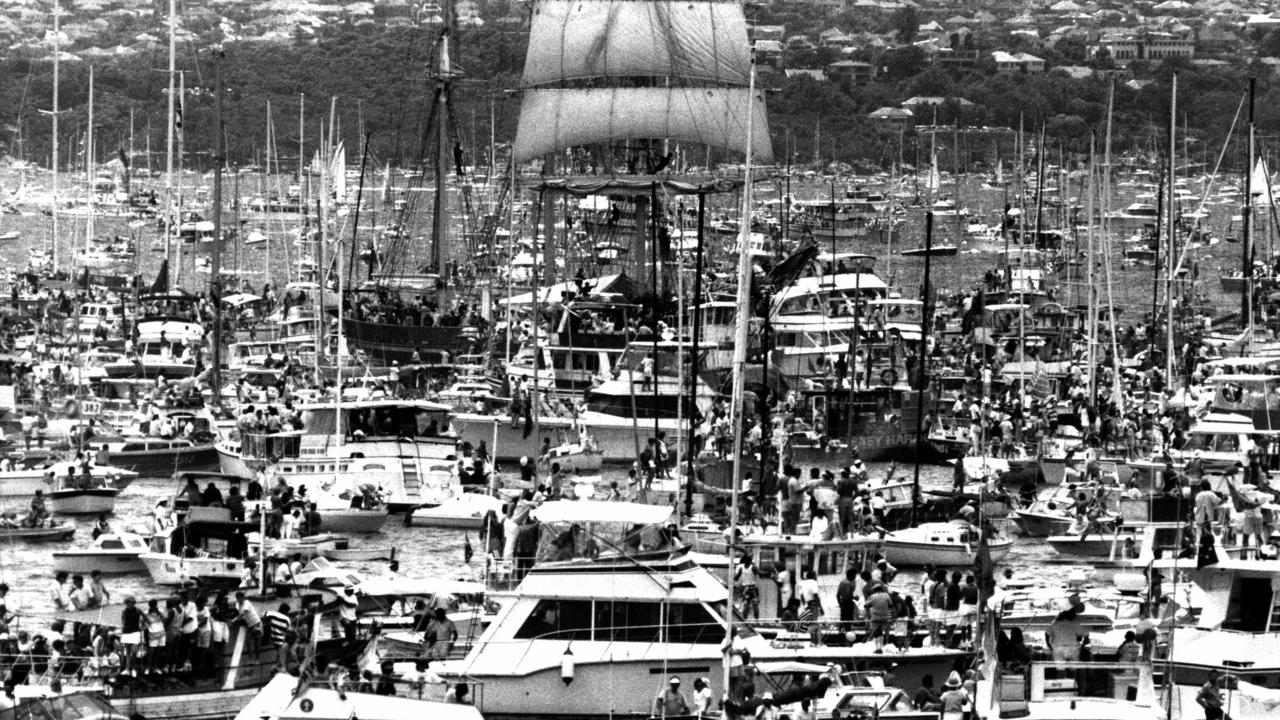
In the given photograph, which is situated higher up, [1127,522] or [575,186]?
[575,186]

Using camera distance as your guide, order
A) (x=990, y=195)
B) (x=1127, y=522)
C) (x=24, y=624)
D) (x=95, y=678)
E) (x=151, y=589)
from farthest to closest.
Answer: (x=990, y=195), (x=1127, y=522), (x=151, y=589), (x=24, y=624), (x=95, y=678)

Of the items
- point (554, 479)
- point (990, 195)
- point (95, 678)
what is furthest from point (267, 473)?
point (990, 195)

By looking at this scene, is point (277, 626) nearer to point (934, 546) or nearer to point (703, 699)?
point (703, 699)

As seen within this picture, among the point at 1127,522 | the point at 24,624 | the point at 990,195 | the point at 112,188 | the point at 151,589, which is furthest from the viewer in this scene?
the point at 990,195

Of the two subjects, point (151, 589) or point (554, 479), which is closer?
point (151, 589)

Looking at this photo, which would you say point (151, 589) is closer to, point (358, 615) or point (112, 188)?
point (358, 615)

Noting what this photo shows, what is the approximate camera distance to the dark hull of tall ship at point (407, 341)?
71.4m

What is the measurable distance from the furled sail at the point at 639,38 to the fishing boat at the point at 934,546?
125ft

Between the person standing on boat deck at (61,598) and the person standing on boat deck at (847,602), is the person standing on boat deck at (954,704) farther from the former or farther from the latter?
the person standing on boat deck at (61,598)

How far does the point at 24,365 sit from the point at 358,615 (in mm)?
33546

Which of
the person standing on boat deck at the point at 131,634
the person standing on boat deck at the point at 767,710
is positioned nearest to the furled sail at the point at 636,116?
the person standing on boat deck at the point at 131,634

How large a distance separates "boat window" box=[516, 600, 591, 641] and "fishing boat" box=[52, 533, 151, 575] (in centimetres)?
1421

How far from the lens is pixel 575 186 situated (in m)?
83.0

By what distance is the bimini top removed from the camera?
3312 centimetres
